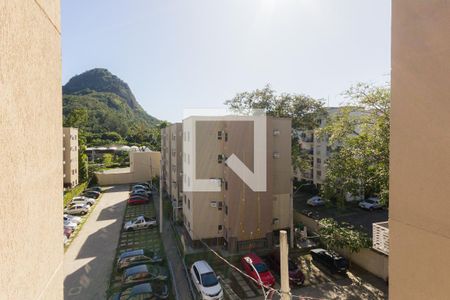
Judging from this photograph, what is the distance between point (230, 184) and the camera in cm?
1530

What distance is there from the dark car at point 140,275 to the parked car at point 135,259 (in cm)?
93

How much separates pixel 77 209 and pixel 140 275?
14.0m

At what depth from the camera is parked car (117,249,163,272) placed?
13617 millimetres

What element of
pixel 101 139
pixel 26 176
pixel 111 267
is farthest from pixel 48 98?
pixel 101 139

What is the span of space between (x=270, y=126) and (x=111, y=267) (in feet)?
37.1

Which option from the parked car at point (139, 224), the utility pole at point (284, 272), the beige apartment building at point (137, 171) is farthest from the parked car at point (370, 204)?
the beige apartment building at point (137, 171)

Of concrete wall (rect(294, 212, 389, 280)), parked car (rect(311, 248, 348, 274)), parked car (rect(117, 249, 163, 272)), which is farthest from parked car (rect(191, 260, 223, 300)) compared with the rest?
concrete wall (rect(294, 212, 389, 280))

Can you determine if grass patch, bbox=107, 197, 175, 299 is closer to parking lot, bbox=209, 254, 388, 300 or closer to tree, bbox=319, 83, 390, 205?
parking lot, bbox=209, 254, 388, 300

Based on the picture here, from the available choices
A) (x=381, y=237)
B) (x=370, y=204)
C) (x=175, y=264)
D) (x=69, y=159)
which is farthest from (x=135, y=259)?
(x=69, y=159)

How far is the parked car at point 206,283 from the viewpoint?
1095 cm

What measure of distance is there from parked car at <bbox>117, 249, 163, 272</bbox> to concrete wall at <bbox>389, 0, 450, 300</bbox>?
13422 millimetres

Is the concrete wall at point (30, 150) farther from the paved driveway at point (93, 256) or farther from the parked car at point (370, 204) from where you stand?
the parked car at point (370, 204)

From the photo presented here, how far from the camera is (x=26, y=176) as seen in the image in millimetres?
1183
